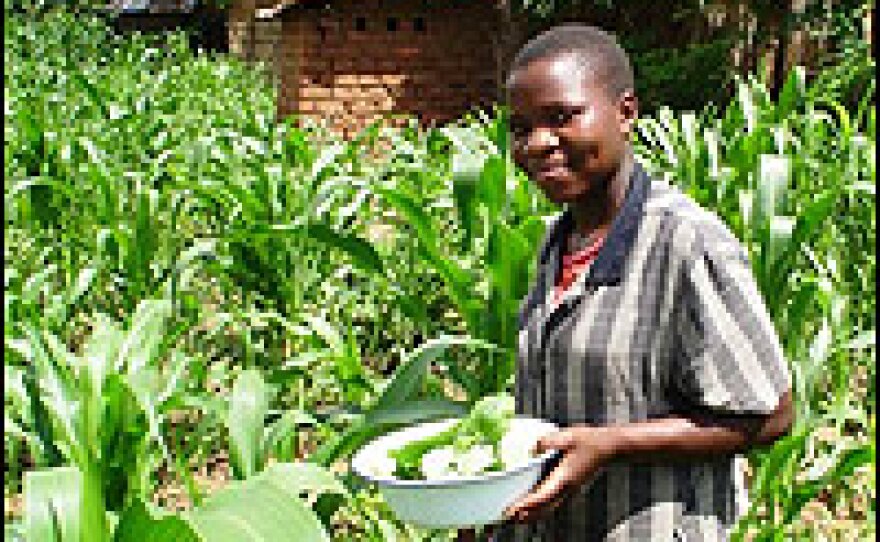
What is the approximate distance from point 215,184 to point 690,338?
2.93 m

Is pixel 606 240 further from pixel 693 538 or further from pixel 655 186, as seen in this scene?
pixel 693 538

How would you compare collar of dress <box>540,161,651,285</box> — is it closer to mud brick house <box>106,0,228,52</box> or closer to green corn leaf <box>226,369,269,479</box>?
green corn leaf <box>226,369,269,479</box>

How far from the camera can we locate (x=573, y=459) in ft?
4.46

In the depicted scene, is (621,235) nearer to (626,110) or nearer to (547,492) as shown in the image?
(626,110)

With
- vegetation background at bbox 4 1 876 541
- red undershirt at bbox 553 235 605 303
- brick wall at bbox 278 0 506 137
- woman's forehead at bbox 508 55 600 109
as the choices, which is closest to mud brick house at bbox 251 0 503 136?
Result: brick wall at bbox 278 0 506 137

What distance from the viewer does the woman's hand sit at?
136 cm

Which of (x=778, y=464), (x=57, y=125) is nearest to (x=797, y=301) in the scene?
(x=778, y=464)

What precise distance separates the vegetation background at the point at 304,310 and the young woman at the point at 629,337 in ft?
1.17

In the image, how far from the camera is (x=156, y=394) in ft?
8.04

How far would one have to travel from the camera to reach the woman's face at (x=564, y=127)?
137cm

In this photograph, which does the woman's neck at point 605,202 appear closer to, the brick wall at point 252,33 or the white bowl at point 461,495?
the white bowl at point 461,495

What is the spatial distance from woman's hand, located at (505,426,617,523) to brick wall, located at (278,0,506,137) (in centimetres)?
852

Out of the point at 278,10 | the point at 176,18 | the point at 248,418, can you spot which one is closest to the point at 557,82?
the point at 248,418

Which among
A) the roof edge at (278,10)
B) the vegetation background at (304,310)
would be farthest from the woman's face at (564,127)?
the roof edge at (278,10)
